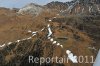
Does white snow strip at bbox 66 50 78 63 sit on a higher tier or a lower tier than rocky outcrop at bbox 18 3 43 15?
lower

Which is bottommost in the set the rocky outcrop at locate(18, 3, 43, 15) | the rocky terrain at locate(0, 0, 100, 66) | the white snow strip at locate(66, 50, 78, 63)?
the white snow strip at locate(66, 50, 78, 63)

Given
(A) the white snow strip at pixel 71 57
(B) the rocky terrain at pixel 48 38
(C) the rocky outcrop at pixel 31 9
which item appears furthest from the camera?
(C) the rocky outcrop at pixel 31 9

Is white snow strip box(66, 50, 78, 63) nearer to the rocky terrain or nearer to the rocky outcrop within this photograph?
the rocky terrain

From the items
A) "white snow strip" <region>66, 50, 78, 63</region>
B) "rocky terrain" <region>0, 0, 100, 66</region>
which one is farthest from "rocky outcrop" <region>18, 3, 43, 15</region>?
"white snow strip" <region>66, 50, 78, 63</region>

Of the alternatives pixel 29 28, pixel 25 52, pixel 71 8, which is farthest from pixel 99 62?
pixel 71 8

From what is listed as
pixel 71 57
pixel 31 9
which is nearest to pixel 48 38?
pixel 71 57

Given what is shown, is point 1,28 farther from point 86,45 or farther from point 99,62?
point 99,62

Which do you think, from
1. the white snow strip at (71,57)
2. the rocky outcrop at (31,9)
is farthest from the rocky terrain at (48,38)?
the rocky outcrop at (31,9)

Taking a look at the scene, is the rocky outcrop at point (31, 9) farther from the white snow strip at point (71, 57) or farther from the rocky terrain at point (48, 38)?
the white snow strip at point (71, 57)
